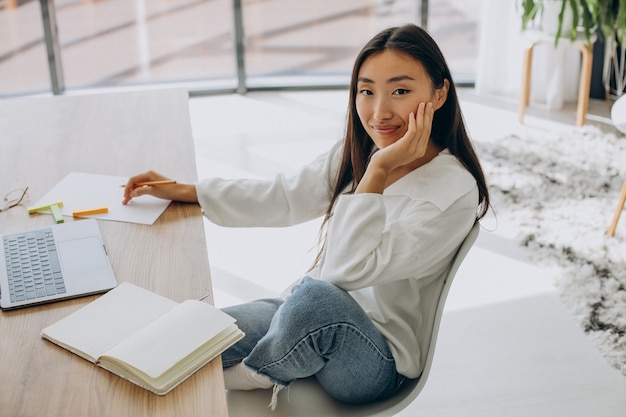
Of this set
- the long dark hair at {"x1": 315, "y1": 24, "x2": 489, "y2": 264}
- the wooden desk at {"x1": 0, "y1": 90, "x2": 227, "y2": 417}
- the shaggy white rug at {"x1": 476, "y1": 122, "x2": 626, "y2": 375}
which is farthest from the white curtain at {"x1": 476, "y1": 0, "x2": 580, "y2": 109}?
the long dark hair at {"x1": 315, "y1": 24, "x2": 489, "y2": 264}

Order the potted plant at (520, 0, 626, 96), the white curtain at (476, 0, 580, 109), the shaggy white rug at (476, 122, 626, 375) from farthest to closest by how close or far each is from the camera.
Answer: the white curtain at (476, 0, 580, 109)
the potted plant at (520, 0, 626, 96)
the shaggy white rug at (476, 122, 626, 375)

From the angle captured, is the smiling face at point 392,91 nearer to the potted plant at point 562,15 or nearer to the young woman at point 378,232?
the young woman at point 378,232

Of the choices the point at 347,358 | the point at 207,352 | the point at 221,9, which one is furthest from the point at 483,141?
the point at 207,352

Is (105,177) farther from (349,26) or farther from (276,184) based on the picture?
(349,26)

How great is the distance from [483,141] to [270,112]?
119 centimetres

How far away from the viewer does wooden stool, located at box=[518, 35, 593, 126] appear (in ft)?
12.8

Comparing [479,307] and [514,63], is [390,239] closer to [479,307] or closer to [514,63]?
[479,307]

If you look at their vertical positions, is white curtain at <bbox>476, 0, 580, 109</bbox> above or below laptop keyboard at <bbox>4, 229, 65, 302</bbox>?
below

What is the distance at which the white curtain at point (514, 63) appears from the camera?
4.34m

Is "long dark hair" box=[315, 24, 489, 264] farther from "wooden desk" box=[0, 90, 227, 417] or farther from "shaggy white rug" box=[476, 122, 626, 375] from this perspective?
"shaggy white rug" box=[476, 122, 626, 375]

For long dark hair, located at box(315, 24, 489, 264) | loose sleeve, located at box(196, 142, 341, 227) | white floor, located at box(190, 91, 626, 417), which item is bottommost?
white floor, located at box(190, 91, 626, 417)

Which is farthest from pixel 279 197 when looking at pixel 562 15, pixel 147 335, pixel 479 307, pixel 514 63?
pixel 514 63

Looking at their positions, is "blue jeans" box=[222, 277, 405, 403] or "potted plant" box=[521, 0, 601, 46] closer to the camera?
"blue jeans" box=[222, 277, 405, 403]

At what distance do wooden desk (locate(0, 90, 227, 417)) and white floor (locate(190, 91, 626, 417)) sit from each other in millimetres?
807
